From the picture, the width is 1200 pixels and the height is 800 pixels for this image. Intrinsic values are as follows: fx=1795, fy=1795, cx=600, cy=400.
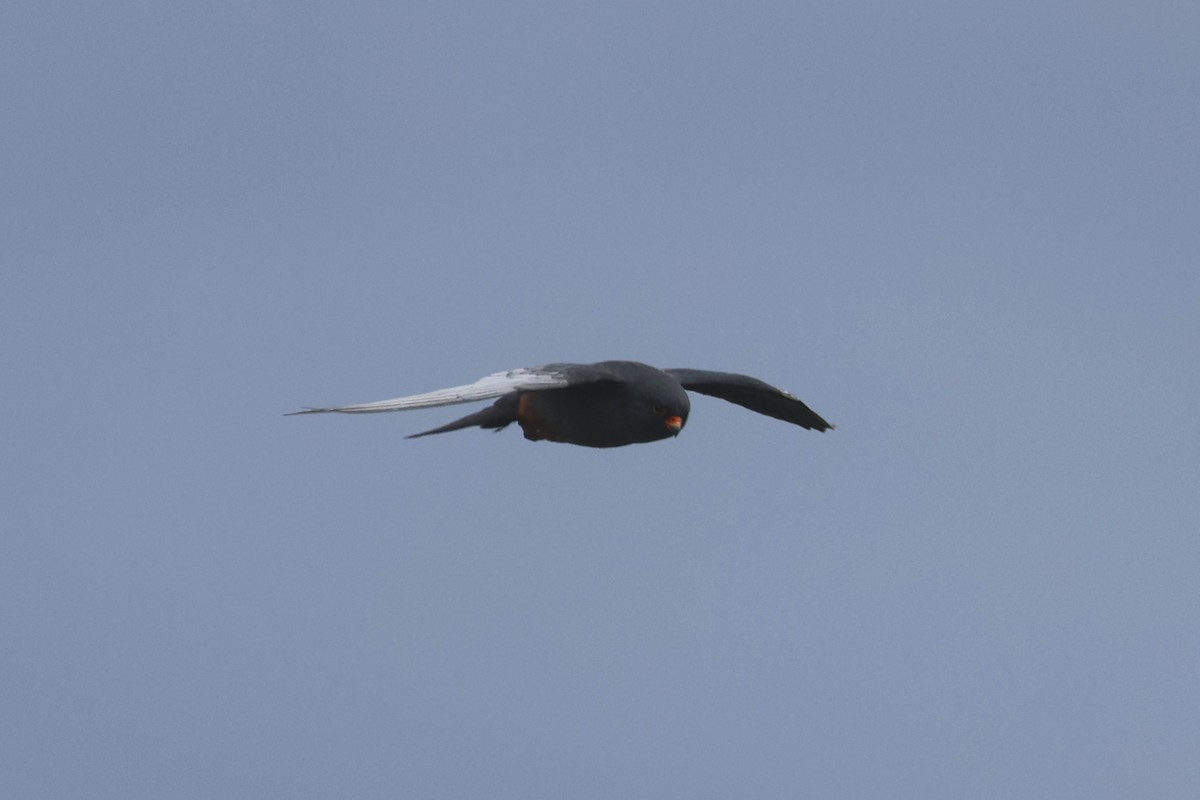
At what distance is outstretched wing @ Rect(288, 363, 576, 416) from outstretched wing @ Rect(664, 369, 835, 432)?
2217mm

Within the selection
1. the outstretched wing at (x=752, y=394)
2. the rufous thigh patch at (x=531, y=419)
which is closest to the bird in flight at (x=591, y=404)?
the rufous thigh patch at (x=531, y=419)

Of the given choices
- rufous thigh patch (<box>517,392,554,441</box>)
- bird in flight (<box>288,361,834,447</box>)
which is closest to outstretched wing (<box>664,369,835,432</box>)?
bird in flight (<box>288,361,834,447</box>)

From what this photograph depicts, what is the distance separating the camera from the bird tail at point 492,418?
16495mm

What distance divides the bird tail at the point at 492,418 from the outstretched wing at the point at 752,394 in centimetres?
155

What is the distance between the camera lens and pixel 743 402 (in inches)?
752

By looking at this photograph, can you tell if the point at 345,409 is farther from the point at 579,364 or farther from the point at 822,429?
the point at 822,429

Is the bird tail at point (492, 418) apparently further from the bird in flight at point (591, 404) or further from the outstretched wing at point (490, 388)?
the outstretched wing at point (490, 388)

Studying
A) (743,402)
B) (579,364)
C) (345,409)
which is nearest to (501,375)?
(579,364)

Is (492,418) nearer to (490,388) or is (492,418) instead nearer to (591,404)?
(591,404)

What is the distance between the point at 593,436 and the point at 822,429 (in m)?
4.36

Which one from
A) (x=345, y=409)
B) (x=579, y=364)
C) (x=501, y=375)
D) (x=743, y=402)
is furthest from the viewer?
(x=743, y=402)

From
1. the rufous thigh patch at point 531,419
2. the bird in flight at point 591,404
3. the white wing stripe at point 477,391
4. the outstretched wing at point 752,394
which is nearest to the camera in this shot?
the white wing stripe at point 477,391

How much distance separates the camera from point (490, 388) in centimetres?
1377

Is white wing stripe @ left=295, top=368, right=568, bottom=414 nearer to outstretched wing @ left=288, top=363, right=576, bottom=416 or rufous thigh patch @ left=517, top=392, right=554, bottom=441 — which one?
outstretched wing @ left=288, top=363, right=576, bottom=416
